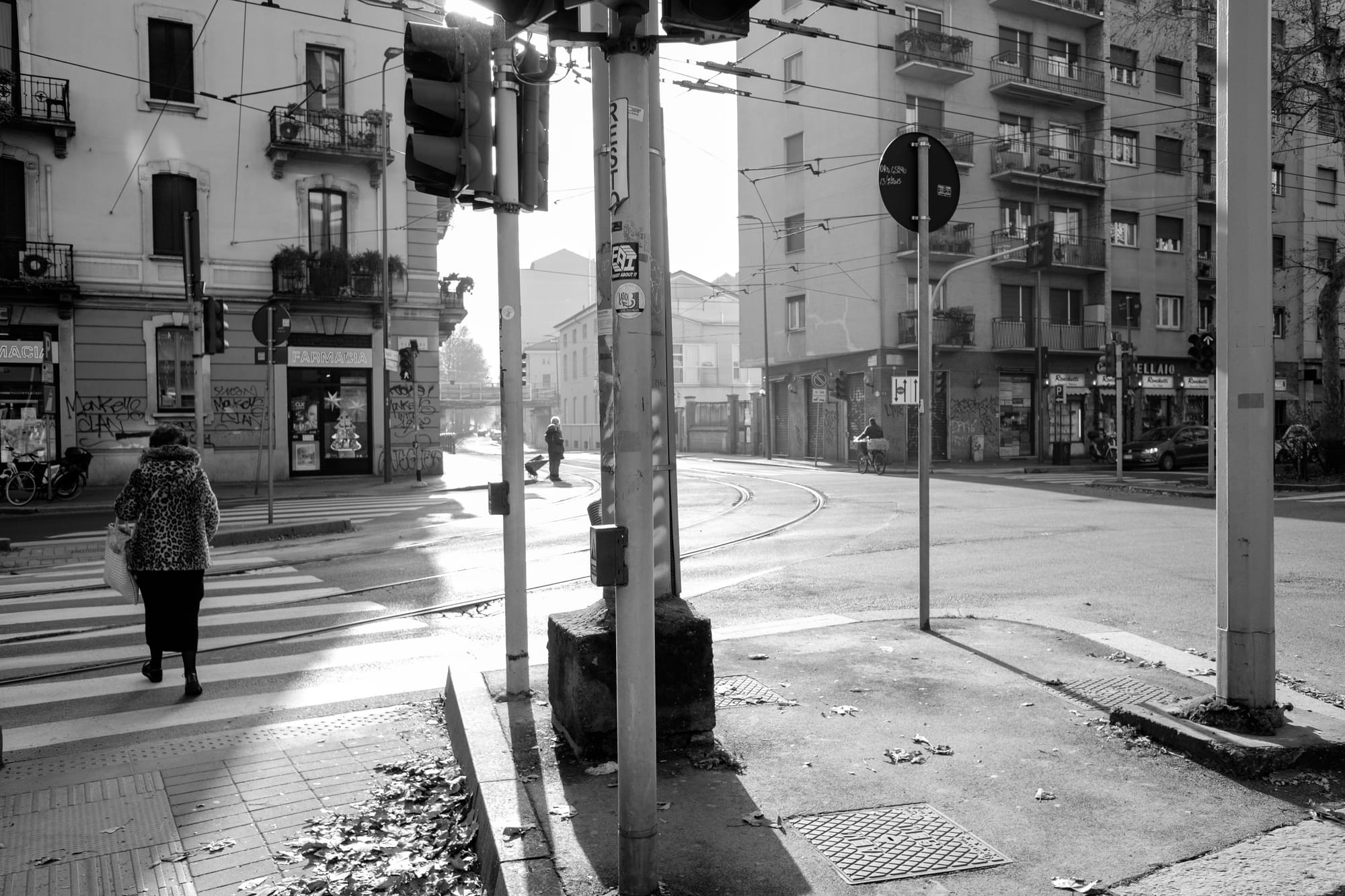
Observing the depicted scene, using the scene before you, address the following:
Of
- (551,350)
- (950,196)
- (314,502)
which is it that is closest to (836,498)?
(314,502)

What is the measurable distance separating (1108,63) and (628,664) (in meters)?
44.7

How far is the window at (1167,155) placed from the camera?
42.8 meters

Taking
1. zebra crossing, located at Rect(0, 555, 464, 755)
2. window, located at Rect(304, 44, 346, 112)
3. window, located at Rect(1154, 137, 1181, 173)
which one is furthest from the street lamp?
window, located at Rect(1154, 137, 1181, 173)

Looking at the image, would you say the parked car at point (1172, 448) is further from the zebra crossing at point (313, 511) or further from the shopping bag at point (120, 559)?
the shopping bag at point (120, 559)

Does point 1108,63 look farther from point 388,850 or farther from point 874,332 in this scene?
point 388,850

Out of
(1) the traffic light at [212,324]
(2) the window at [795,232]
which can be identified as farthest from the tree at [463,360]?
(1) the traffic light at [212,324]

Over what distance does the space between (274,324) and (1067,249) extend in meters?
33.0

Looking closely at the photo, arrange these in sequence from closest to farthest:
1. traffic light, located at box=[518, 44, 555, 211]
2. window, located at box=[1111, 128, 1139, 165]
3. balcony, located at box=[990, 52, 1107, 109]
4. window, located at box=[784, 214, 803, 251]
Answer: traffic light, located at box=[518, 44, 555, 211]
balcony, located at box=[990, 52, 1107, 109]
window, located at box=[784, 214, 803, 251]
window, located at box=[1111, 128, 1139, 165]

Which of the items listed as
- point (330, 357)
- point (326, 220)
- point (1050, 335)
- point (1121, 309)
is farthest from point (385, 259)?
point (1121, 309)

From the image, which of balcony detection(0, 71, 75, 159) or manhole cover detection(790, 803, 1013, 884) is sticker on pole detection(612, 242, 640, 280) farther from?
balcony detection(0, 71, 75, 159)

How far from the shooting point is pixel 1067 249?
39.9m

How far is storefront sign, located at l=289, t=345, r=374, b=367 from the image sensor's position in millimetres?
25703

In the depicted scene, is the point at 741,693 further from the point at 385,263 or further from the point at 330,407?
the point at 330,407

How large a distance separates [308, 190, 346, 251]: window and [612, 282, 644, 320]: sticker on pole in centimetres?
2483
